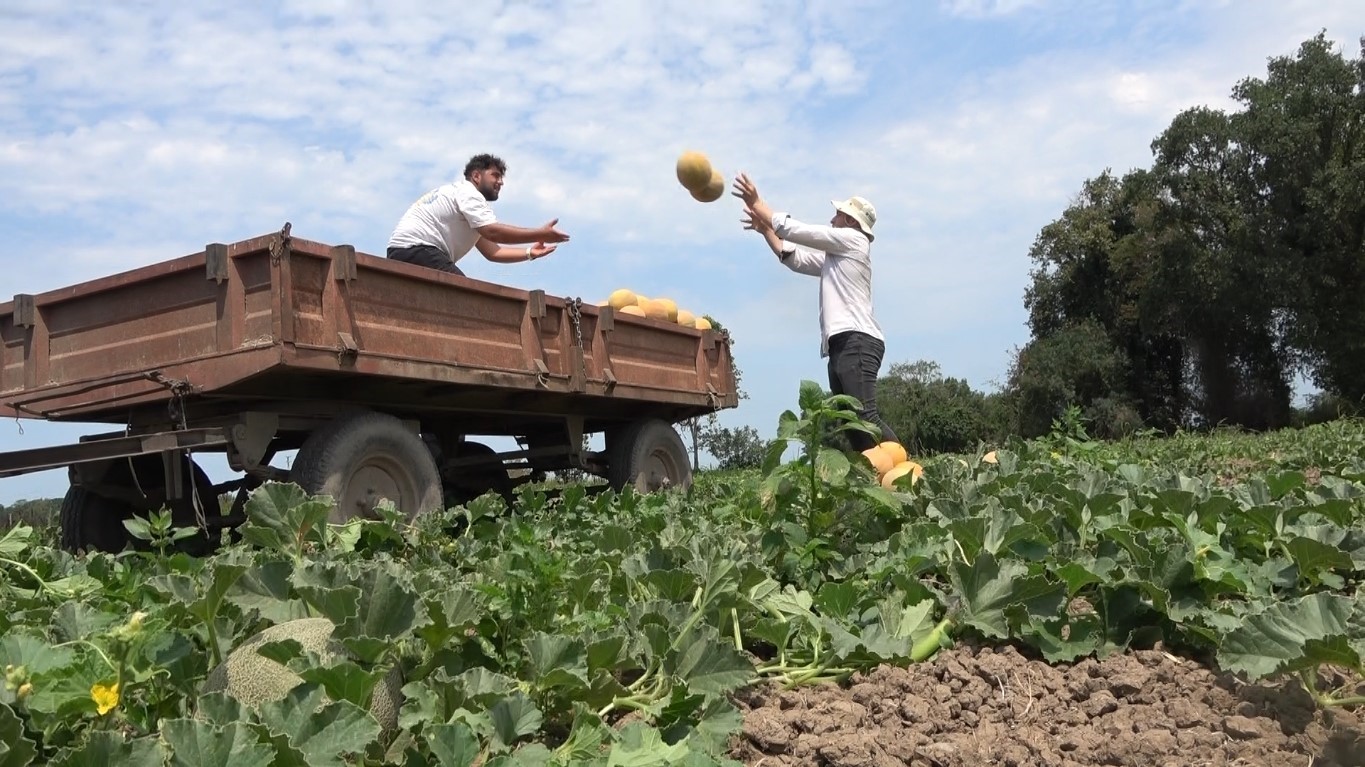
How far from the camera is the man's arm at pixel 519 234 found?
8.14m

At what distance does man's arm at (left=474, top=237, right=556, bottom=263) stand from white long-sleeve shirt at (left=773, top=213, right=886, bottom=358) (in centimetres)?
283

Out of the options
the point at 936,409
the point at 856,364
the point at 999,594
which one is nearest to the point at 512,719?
the point at 999,594

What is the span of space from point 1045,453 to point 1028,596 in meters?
3.96

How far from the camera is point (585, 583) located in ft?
8.87

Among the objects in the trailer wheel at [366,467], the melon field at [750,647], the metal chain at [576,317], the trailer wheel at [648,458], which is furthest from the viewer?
the trailer wheel at [648,458]

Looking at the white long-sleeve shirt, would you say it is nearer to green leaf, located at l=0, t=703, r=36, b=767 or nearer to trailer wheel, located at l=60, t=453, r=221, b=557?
trailer wheel, located at l=60, t=453, r=221, b=557

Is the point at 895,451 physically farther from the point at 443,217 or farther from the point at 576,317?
the point at 443,217

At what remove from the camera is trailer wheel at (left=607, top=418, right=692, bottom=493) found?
982 cm

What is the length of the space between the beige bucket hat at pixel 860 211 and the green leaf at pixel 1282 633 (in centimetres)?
547

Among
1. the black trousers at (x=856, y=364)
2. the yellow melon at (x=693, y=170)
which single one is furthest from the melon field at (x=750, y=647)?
the yellow melon at (x=693, y=170)

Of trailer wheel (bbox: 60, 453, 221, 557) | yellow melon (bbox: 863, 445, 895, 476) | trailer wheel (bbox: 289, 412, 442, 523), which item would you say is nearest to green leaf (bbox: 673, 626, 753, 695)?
yellow melon (bbox: 863, 445, 895, 476)

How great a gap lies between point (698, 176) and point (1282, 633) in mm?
6995

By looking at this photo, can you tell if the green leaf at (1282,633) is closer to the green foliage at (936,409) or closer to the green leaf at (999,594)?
the green leaf at (999,594)

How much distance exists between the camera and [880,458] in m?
5.83
